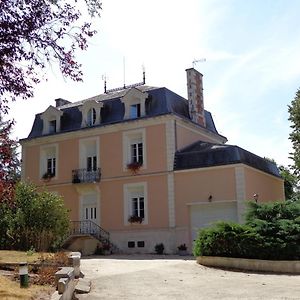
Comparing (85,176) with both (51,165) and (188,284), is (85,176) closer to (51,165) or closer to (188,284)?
(51,165)

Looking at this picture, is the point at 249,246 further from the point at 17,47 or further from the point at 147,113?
the point at 147,113

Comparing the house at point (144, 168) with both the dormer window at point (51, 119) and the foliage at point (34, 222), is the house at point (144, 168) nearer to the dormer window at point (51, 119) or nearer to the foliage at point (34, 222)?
the dormer window at point (51, 119)

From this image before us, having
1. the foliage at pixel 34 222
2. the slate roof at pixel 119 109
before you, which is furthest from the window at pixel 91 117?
the foliage at pixel 34 222

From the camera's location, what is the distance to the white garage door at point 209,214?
23.4 m

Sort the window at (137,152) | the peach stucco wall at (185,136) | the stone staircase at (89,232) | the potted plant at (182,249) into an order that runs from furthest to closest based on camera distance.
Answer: the window at (137,152)
the peach stucco wall at (185,136)
the stone staircase at (89,232)
the potted plant at (182,249)

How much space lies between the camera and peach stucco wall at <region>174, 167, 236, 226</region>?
23.3 meters

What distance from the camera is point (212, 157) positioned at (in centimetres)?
2388

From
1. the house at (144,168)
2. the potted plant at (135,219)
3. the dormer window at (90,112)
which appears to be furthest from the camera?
the dormer window at (90,112)

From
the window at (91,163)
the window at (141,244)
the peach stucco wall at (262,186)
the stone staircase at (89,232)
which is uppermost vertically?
the window at (91,163)

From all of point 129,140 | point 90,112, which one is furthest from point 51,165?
point 129,140

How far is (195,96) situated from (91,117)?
6.04 meters

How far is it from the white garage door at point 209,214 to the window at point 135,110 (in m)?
6.02

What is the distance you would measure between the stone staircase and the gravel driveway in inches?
436

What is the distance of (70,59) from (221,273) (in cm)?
848
